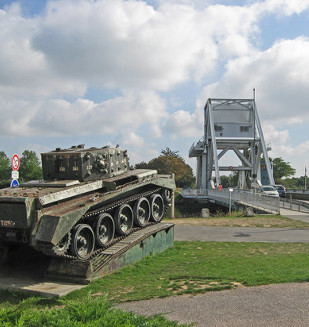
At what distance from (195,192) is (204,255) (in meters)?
35.7

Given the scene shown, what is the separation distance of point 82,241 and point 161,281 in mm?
2134

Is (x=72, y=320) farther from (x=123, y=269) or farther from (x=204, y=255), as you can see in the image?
(x=204, y=255)

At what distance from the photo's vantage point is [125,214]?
37.2 ft

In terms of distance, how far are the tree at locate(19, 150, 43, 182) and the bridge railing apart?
2308cm

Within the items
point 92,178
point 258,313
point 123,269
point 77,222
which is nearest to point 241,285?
point 258,313

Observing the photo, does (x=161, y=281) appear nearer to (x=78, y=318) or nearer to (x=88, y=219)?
(x=88, y=219)

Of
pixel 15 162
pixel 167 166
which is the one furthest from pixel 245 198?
pixel 167 166

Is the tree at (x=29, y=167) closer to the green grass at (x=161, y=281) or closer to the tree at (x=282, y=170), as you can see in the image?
the green grass at (x=161, y=281)

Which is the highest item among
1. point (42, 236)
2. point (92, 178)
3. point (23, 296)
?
point (92, 178)

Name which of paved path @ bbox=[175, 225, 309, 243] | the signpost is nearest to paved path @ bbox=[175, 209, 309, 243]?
paved path @ bbox=[175, 225, 309, 243]

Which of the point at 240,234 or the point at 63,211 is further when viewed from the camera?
the point at 240,234

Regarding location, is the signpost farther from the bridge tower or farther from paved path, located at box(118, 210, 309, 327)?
the bridge tower

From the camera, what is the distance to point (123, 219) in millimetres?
11102

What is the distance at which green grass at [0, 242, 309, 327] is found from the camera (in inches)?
175
